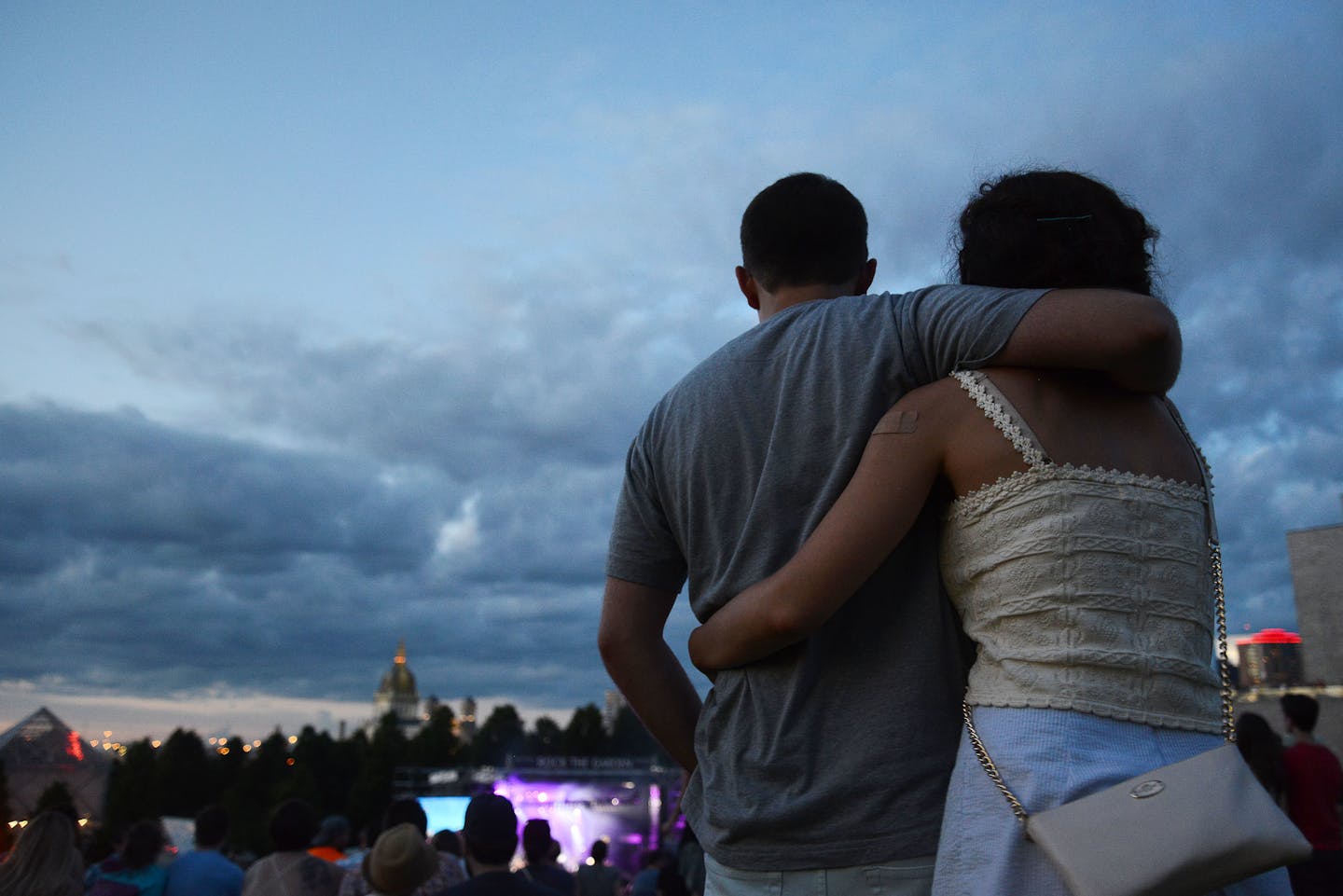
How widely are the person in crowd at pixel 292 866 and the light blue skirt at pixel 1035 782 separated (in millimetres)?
5537

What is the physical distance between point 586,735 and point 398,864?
7992cm

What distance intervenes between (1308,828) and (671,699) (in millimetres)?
5199

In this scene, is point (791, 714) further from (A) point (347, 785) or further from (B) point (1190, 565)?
(A) point (347, 785)

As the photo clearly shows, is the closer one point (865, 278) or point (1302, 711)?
point (865, 278)

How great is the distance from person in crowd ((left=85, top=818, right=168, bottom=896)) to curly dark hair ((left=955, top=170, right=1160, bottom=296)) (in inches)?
252

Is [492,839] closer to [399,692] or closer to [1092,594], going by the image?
[1092,594]

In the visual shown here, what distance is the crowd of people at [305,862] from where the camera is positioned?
4891mm

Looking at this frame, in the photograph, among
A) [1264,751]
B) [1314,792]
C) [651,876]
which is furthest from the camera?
[651,876]

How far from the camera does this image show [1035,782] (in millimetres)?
1385

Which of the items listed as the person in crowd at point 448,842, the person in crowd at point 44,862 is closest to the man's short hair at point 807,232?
the person in crowd at point 44,862

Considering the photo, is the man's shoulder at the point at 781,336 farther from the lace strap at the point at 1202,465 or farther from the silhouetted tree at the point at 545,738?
the silhouetted tree at the point at 545,738

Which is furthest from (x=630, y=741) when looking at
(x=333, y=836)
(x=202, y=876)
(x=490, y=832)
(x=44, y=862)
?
(x=490, y=832)

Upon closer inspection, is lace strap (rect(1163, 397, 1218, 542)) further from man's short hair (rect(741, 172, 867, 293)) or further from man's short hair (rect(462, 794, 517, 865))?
man's short hair (rect(462, 794, 517, 865))

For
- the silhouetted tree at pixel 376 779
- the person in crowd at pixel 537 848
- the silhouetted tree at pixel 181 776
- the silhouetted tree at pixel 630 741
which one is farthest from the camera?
the silhouetted tree at pixel 630 741
